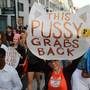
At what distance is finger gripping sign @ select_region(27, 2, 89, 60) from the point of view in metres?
6.04

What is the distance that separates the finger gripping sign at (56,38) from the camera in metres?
6.04

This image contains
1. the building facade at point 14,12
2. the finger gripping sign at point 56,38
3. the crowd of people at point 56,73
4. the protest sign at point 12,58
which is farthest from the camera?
the building facade at point 14,12

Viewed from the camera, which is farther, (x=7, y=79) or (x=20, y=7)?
(x=20, y=7)

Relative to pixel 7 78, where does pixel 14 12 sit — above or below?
below

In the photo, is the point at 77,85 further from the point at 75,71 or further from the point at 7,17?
the point at 7,17

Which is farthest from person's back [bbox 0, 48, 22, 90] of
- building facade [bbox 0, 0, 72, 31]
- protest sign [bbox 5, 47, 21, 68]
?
building facade [bbox 0, 0, 72, 31]

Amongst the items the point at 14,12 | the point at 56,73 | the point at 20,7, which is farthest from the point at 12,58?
the point at 20,7

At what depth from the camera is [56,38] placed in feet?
19.8

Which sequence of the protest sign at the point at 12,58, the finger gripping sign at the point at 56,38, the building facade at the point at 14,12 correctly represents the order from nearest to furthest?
the finger gripping sign at the point at 56,38 < the protest sign at the point at 12,58 < the building facade at the point at 14,12

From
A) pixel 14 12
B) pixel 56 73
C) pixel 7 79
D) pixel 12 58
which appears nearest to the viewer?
pixel 7 79

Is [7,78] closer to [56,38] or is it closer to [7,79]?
[7,79]

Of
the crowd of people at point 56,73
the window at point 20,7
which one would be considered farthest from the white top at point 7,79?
the window at point 20,7

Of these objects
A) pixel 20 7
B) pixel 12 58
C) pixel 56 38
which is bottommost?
pixel 20 7

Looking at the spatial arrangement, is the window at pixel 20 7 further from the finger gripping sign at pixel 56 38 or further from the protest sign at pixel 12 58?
the finger gripping sign at pixel 56 38
